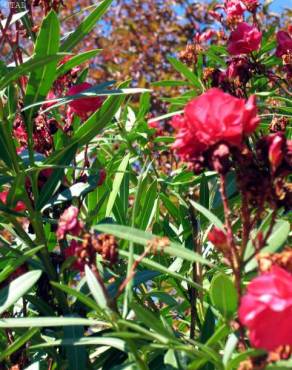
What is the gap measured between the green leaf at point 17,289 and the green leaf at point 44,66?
1.52 ft

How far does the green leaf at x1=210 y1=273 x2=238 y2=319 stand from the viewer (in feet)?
3.77

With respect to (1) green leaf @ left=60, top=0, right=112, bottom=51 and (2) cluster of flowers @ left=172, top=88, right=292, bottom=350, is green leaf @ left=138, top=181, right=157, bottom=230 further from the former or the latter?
(2) cluster of flowers @ left=172, top=88, right=292, bottom=350

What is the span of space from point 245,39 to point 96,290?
48.9 inches

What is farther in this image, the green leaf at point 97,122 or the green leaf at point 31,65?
the green leaf at point 97,122

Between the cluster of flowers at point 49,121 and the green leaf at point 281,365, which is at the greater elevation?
the cluster of flowers at point 49,121

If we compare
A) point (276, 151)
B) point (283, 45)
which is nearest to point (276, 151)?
point (276, 151)

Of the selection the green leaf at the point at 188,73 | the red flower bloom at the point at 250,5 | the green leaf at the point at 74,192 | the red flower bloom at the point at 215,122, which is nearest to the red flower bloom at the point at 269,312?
the red flower bloom at the point at 215,122

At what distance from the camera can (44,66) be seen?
172cm

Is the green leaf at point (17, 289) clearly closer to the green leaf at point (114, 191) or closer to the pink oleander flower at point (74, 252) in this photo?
the pink oleander flower at point (74, 252)

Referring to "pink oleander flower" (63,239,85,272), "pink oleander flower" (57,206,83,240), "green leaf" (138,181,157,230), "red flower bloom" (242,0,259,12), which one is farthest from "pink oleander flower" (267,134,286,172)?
"red flower bloom" (242,0,259,12)

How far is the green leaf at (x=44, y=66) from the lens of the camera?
1.66 metres

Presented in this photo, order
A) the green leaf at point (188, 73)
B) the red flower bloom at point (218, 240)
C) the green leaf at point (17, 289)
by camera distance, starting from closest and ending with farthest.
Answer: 1. the red flower bloom at point (218, 240)
2. the green leaf at point (17, 289)
3. the green leaf at point (188, 73)

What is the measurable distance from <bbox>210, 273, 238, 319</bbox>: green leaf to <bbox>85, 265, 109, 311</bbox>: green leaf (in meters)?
0.18

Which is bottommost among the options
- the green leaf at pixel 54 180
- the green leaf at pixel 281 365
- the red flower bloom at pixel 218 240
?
the green leaf at pixel 281 365
